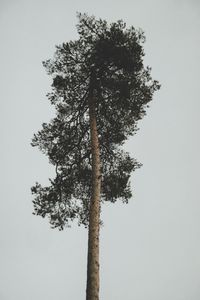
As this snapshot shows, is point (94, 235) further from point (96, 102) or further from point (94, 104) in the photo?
point (96, 102)

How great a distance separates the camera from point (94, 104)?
13.0 meters

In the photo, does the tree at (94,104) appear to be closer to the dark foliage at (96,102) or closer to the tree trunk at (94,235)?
the dark foliage at (96,102)

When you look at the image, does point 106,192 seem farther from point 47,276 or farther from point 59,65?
point 47,276

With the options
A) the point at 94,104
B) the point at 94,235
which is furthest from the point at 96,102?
the point at 94,235

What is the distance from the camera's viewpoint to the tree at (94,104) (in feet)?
43.1

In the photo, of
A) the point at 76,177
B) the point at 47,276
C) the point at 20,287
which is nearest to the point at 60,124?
the point at 76,177

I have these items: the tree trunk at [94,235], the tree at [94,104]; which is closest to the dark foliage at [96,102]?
the tree at [94,104]

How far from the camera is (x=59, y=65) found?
44.4 feet

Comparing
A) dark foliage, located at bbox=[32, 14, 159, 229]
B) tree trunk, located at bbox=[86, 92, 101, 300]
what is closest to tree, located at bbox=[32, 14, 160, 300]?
dark foliage, located at bbox=[32, 14, 159, 229]

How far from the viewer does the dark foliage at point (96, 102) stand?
43.2ft

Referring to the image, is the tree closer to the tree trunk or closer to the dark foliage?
the dark foliage

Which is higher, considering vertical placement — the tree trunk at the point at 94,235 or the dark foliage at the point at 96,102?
the dark foliage at the point at 96,102

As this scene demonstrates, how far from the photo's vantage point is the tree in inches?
517

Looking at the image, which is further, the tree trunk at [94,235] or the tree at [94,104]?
the tree at [94,104]
